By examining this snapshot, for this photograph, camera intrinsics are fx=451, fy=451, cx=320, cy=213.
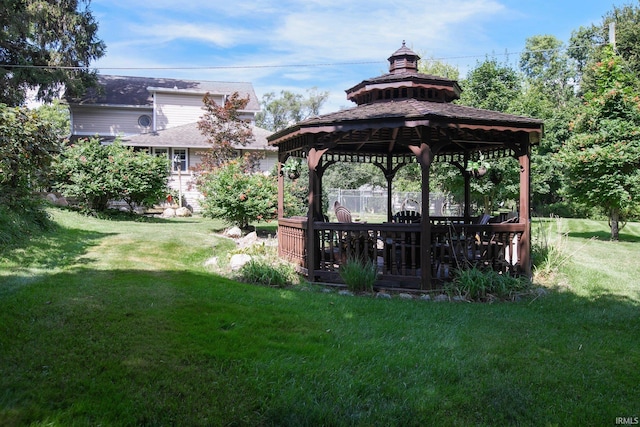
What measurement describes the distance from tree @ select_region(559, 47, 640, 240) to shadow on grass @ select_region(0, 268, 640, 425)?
892 cm

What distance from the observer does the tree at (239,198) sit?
12883mm

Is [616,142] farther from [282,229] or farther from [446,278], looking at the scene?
[282,229]

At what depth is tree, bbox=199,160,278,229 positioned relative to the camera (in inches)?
507

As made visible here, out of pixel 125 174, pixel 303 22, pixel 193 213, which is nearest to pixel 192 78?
pixel 193 213

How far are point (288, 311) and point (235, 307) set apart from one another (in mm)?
674

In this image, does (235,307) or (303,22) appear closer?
(235,307)

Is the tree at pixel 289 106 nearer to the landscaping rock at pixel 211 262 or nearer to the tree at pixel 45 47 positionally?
the tree at pixel 45 47

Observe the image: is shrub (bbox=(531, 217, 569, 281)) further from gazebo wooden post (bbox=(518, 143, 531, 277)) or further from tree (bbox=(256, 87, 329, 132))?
tree (bbox=(256, 87, 329, 132))

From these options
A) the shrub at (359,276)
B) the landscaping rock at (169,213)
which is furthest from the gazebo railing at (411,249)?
the landscaping rock at (169,213)

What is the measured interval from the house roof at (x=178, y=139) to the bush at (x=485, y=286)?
16233 mm

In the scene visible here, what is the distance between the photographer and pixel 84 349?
395 cm

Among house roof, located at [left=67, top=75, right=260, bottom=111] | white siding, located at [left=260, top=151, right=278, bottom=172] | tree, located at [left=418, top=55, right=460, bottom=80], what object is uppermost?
tree, located at [left=418, top=55, right=460, bottom=80]

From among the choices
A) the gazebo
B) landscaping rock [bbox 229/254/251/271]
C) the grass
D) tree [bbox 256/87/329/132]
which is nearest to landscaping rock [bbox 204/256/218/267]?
landscaping rock [bbox 229/254/251/271]

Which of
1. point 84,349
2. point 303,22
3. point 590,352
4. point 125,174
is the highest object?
point 303,22
